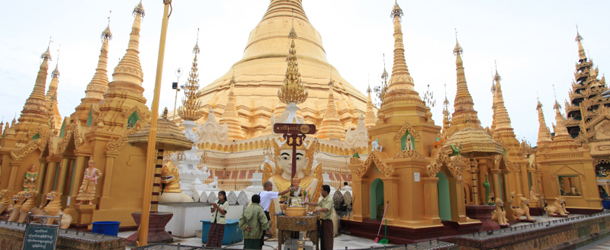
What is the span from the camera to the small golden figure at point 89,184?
8.76 m

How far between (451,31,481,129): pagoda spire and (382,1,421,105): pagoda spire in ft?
18.2

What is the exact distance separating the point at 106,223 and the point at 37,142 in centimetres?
987

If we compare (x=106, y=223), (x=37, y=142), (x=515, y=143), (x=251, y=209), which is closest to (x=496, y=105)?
(x=515, y=143)

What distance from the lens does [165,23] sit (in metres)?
5.89

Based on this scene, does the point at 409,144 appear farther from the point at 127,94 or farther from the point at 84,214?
the point at 127,94

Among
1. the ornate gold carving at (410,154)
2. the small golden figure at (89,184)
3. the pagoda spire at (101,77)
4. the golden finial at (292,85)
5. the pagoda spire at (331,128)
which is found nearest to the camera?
the ornate gold carving at (410,154)

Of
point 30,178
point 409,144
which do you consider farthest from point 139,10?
point 409,144

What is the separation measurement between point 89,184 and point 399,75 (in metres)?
9.18

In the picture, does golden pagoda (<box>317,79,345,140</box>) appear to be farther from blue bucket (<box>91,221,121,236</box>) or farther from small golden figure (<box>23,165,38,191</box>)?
blue bucket (<box>91,221,121,236</box>)

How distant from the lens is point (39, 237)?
15.4ft

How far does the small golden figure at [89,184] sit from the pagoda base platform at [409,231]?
6470mm

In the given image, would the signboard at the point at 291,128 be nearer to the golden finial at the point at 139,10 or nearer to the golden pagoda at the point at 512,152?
the golden finial at the point at 139,10

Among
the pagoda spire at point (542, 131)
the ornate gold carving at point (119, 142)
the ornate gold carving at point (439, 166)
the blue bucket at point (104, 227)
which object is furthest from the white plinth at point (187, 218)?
the pagoda spire at point (542, 131)

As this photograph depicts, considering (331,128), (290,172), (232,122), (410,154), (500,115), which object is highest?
(232,122)
